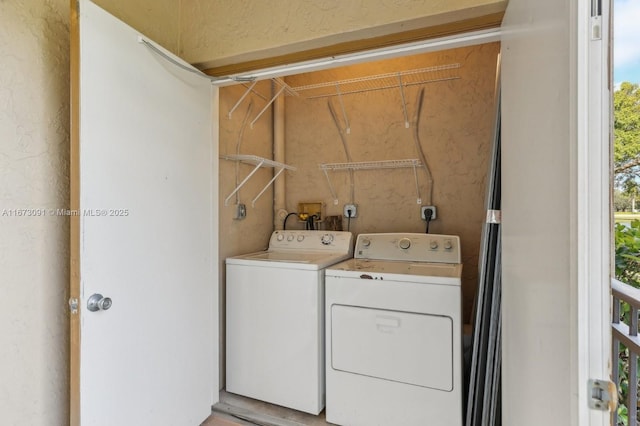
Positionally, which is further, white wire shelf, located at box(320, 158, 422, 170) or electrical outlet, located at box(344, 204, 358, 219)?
electrical outlet, located at box(344, 204, 358, 219)

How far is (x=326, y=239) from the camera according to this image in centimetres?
244

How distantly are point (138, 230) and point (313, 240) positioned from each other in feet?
4.41

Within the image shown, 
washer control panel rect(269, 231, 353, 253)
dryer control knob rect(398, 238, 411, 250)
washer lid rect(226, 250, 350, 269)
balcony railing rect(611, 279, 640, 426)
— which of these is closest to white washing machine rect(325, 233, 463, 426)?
washer lid rect(226, 250, 350, 269)

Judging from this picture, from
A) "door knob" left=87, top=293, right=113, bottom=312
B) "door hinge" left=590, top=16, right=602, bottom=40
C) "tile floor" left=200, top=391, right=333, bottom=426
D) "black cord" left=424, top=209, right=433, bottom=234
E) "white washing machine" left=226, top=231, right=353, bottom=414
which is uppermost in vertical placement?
"door hinge" left=590, top=16, right=602, bottom=40

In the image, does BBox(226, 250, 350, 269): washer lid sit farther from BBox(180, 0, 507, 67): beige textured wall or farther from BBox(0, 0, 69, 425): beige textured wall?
BBox(180, 0, 507, 67): beige textured wall

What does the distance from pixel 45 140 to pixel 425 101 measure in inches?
90.9

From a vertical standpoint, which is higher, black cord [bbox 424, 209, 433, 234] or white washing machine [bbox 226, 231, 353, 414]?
black cord [bbox 424, 209, 433, 234]

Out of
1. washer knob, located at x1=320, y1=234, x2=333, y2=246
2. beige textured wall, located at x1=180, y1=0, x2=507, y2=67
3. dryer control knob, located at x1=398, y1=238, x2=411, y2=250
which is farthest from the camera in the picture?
washer knob, located at x1=320, y1=234, x2=333, y2=246

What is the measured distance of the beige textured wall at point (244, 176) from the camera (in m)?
2.16

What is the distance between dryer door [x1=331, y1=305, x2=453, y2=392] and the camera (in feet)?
5.22

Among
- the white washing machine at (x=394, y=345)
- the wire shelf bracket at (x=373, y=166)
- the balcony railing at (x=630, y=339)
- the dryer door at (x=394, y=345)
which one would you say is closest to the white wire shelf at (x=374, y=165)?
the wire shelf bracket at (x=373, y=166)

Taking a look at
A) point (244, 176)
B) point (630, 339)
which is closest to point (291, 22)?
point (244, 176)

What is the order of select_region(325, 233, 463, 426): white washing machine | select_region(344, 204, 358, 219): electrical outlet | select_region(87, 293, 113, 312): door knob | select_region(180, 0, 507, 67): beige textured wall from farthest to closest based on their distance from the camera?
1. select_region(344, 204, 358, 219): electrical outlet
2. select_region(325, 233, 463, 426): white washing machine
3. select_region(180, 0, 507, 67): beige textured wall
4. select_region(87, 293, 113, 312): door knob

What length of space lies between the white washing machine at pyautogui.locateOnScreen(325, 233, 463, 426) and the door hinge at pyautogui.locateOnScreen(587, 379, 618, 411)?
100 cm
